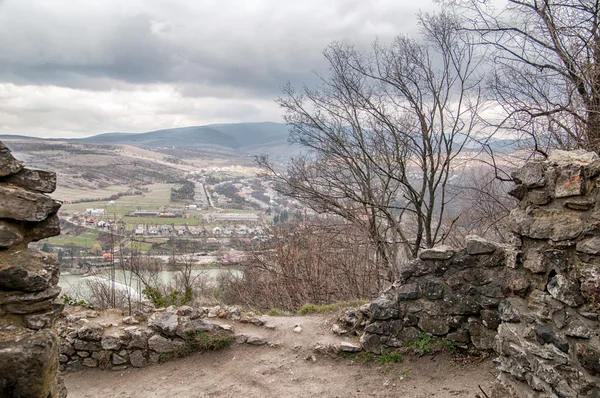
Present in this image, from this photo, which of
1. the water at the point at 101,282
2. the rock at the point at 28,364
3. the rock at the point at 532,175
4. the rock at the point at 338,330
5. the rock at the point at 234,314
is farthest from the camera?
the water at the point at 101,282

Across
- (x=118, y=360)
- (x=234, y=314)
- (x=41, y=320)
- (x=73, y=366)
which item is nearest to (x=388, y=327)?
(x=234, y=314)

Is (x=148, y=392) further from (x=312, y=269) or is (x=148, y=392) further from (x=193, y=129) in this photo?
(x=193, y=129)

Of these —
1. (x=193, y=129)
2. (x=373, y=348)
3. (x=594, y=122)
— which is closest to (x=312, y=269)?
(x=373, y=348)

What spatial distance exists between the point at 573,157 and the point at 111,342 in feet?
21.8

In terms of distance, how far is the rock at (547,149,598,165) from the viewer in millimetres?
3340

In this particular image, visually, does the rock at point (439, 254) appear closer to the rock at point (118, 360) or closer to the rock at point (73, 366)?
the rock at point (118, 360)

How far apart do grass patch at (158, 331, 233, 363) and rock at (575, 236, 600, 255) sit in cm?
519

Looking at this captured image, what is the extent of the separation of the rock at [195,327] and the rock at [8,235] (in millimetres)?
3855

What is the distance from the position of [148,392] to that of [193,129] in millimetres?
134849

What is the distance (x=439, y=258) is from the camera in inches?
229

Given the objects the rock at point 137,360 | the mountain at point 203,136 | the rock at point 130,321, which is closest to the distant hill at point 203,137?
the mountain at point 203,136

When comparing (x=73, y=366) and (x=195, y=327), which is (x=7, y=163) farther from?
(x=73, y=366)

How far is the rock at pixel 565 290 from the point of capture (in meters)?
3.07

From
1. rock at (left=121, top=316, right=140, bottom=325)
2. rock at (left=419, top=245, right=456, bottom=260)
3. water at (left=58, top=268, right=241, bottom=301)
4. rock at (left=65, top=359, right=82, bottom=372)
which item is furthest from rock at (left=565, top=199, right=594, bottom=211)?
water at (left=58, top=268, right=241, bottom=301)
